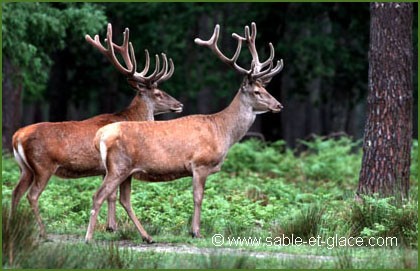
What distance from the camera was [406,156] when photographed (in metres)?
12.4

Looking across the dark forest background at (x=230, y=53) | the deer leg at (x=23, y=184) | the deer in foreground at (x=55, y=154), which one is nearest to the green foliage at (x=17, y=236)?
the deer in foreground at (x=55, y=154)

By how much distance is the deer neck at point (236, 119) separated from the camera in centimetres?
1077

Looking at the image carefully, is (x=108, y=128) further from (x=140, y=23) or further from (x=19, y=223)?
(x=140, y=23)

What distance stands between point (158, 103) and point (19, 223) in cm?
419

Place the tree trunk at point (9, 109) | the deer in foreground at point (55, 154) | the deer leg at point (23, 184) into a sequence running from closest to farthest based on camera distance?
the deer in foreground at point (55, 154)
the deer leg at point (23, 184)
the tree trunk at point (9, 109)

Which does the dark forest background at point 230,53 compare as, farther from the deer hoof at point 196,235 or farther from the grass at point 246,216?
the deer hoof at point 196,235

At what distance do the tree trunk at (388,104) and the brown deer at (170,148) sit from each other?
2.01 m

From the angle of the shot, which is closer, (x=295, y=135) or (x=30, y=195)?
(x=30, y=195)

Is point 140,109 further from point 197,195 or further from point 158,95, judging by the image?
point 197,195

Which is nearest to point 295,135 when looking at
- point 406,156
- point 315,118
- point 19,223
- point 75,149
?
point 315,118

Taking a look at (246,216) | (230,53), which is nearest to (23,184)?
(246,216)

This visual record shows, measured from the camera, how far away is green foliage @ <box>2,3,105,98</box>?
16.7m

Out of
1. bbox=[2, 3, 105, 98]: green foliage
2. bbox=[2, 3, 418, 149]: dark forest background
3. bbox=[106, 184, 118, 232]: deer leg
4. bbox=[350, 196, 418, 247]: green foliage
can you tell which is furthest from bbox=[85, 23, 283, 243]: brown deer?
bbox=[2, 3, 418, 149]: dark forest background

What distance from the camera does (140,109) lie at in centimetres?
1187
